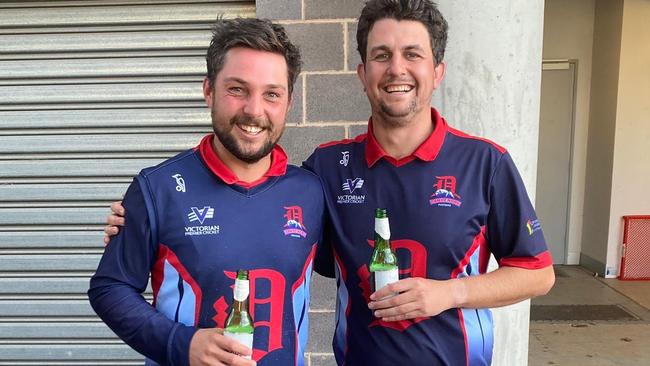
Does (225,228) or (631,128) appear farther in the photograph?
(631,128)

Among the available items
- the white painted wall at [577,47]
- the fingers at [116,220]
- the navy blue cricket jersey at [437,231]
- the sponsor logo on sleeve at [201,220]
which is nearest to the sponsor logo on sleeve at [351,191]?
the navy blue cricket jersey at [437,231]

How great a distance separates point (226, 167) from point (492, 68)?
1692 mm

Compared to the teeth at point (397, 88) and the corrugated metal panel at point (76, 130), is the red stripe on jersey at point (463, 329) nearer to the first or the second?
the teeth at point (397, 88)

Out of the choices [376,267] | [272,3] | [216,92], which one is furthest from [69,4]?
[376,267]

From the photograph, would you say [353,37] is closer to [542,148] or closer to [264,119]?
[264,119]

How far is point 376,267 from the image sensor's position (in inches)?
76.4

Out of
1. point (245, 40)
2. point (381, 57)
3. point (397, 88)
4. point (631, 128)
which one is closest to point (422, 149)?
point (397, 88)

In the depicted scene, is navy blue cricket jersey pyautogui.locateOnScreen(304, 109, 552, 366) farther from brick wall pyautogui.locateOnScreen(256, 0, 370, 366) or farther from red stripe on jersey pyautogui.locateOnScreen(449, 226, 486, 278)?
brick wall pyautogui.locateOnScreen(256, 0, 370, 366)

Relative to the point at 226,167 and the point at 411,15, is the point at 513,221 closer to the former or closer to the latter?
the point at 411,15

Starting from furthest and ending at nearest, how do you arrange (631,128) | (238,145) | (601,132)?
(601,132) → (631,128) → (238,145)

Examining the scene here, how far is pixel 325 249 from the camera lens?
2314 millimetres

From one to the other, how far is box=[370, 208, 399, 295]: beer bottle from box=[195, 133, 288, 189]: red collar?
44cm

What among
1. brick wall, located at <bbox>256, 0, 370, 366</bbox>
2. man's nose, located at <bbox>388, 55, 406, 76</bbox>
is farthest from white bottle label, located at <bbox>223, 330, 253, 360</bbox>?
brick wall, located at <bbox>256, 0, 370, 366</bbox>

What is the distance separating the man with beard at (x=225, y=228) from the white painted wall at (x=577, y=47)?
735cm
